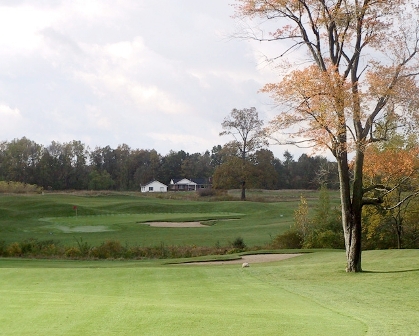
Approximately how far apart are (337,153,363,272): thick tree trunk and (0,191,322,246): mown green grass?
17.7 metres

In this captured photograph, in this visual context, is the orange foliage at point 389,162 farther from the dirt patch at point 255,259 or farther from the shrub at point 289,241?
the shrub at point 289,241

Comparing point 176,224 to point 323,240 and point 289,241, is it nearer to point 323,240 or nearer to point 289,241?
point 289,241

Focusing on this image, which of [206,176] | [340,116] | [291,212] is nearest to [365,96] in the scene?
[340,116]

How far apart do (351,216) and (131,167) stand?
120 m

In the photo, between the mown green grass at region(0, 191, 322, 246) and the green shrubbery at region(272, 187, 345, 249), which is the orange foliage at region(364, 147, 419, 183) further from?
the mown green grass at region(0, 191, 322, 246)

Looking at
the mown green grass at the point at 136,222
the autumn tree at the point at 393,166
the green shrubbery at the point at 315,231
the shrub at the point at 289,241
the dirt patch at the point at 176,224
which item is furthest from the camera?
the dirt patch at the point at 176,224

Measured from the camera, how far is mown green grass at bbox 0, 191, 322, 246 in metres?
40.1

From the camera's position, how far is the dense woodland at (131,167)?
3135 inches

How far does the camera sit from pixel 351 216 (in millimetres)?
19859

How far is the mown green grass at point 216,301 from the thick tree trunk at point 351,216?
57cm

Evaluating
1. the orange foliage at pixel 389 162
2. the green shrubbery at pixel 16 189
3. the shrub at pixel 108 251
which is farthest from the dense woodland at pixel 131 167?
the orange foliage at pixel 389 162

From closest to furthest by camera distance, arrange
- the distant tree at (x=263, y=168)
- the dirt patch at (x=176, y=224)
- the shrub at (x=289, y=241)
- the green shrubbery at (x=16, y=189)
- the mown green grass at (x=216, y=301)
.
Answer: the mown green grass at (x=216, y=301) < the shrub at (x=289, y=241) < the dirt patch at (x=176, y=224) < the distant tree at (x=263, y=168) < the green shrubbery at (x=16, y=189)

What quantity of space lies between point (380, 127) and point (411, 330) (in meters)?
11.3

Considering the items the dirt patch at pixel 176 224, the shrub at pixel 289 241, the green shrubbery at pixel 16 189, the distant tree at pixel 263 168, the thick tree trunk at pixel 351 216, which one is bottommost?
the shrub at pixel 289 241
